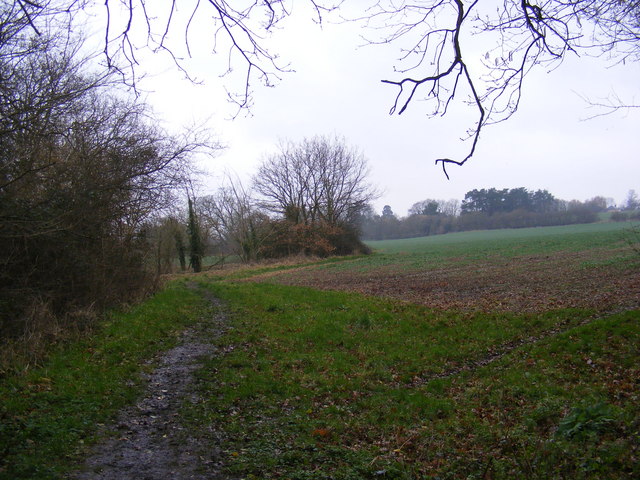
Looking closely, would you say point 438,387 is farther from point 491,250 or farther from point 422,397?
point 491,250

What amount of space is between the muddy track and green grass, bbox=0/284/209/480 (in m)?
0.26

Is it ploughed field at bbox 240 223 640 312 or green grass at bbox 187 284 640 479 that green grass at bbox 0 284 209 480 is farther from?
ploughed field at bbox 240 223 640 312

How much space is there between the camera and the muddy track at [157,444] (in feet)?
Result: 16.2

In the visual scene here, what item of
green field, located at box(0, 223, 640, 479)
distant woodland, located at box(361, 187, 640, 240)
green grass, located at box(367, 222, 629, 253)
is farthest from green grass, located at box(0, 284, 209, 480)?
distant woodland, located at box(361, 187, 640, 240)

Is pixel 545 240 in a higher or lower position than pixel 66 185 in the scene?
lower

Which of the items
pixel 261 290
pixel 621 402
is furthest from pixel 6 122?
pixel 261 290

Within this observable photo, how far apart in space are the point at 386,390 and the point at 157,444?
4.10 m

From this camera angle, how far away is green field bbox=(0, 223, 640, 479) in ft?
16.7

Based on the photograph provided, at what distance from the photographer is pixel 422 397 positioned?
7840 millimetres

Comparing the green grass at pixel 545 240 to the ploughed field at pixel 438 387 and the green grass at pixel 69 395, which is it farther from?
the green grass at pixel 69 395

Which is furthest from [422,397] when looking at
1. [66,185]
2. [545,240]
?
[545,240]

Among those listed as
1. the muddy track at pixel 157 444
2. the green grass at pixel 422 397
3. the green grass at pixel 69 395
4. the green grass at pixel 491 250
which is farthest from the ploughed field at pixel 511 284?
the muddy track at pixel 157 444

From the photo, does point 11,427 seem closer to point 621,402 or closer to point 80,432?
point 80,432

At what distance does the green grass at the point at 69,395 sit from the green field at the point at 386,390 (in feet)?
0.09
